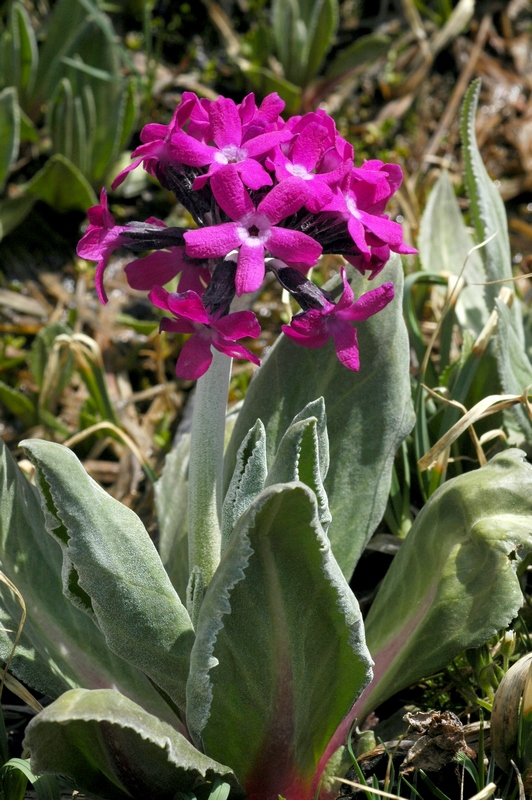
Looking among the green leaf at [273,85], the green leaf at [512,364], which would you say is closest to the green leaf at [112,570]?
the green leaf at [512,364]

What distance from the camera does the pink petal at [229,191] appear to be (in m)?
1.14

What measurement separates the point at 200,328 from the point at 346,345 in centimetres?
22

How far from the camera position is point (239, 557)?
3.47ft

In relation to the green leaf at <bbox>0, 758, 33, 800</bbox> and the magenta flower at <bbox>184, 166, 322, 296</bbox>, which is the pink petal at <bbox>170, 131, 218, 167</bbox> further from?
the green leaf at <bbox>0, 758, 33, 800</bbox>

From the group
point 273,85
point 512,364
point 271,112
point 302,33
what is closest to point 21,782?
point 271,112

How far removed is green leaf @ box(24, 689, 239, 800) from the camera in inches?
41.7

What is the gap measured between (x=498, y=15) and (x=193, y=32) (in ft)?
4.43

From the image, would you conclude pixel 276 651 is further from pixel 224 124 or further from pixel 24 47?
pixel 24 47

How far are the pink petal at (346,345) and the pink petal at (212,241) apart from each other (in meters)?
0.21

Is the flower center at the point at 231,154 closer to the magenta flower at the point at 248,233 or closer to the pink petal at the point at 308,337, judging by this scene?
the magenta flower at the point at 248,233

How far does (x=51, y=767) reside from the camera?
46.2 inches

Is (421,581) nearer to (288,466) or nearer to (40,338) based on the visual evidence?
(288,466)

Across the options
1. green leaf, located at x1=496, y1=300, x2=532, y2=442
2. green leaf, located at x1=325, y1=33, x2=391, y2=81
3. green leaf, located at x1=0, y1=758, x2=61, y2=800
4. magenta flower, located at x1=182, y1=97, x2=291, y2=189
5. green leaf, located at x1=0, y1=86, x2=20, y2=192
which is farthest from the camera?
green leaf, located at x1=325, y1=33, x2=391, y2=81

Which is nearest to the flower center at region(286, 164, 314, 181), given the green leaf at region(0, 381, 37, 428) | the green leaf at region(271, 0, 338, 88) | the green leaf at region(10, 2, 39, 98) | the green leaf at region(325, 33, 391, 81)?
the green leaf at region(0, 381, 37, 428)
